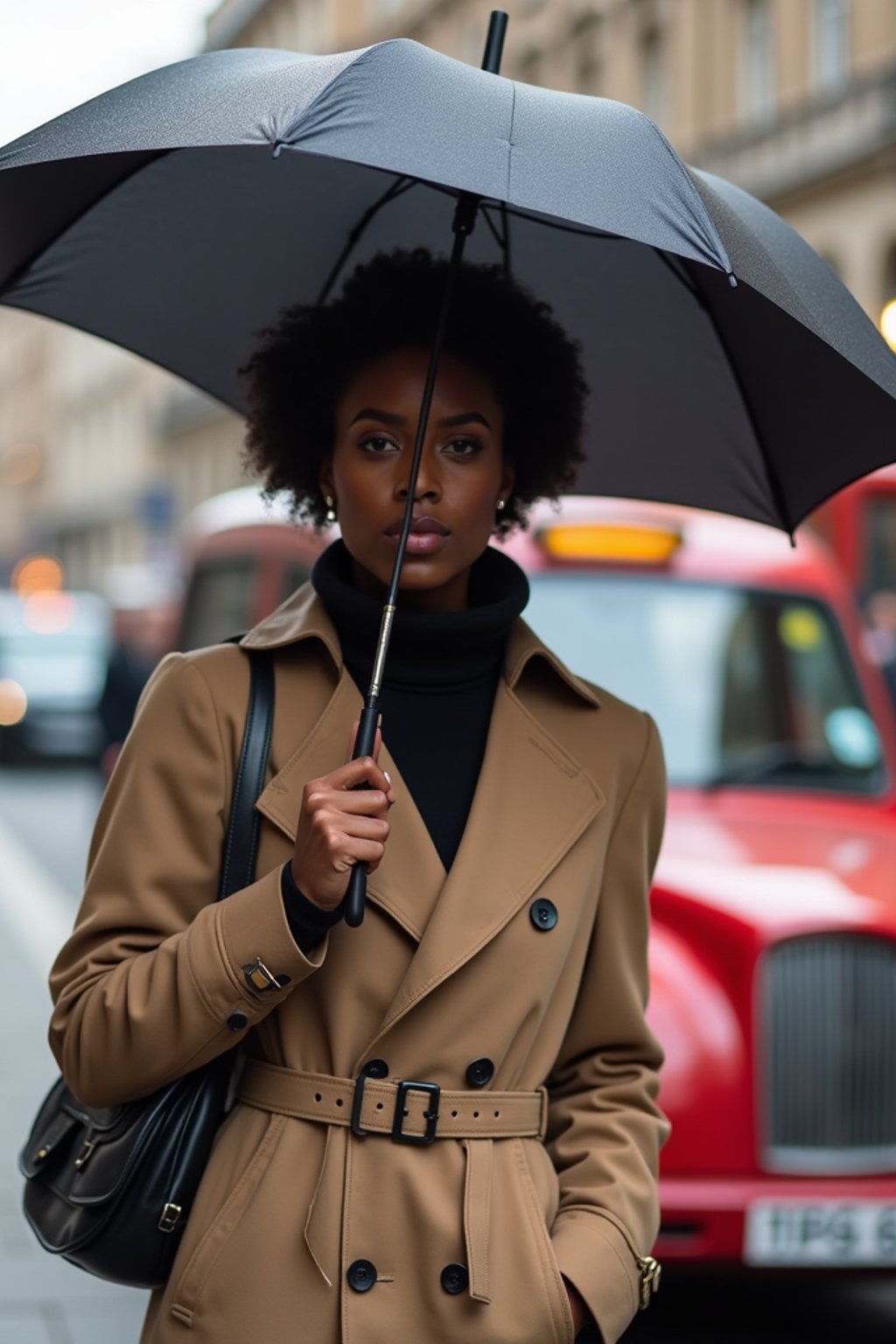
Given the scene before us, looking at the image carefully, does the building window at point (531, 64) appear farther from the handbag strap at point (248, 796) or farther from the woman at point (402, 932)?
the handbag strap at point (248, 796)

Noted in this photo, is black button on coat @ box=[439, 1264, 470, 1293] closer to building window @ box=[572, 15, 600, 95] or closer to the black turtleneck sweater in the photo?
the black turtleneck sweater

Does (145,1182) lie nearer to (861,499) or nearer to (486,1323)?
(486,1323)

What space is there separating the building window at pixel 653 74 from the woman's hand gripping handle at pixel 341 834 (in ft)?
102

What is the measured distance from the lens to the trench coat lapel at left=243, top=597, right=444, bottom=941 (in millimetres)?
2572

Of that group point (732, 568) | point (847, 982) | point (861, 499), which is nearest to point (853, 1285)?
point (847, 982)

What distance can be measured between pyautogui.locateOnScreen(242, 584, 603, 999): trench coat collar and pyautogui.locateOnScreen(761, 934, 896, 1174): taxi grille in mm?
2563

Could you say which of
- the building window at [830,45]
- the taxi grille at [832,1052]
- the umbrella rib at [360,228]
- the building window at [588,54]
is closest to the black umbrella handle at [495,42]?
the umbrella rib at [360,228]

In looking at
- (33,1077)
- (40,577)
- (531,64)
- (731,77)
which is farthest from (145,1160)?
(40,577)

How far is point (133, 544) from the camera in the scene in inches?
2601

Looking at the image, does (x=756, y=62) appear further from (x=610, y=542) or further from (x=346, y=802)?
(x=346, y=802)

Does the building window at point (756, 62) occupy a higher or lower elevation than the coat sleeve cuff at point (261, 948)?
higher


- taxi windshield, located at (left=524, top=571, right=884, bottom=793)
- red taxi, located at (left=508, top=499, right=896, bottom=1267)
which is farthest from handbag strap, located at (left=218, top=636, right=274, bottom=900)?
taxi windshield, located at (left=524, top=571, right=884, bottom=793)

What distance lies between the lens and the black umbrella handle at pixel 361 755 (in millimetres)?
2385

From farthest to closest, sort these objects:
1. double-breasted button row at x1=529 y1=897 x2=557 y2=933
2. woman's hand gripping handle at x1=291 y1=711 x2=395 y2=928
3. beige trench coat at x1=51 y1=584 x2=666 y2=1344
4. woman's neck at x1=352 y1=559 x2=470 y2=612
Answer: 1. woman's neck at x1=352 y1=559 x2=470 y2=612
2. double-breasted button row at x1=529 y1=897 x2=557 y2=933
3. beige trench coat at x1=51 y1=584 x2=666 y2=1344
4. woman's hand gripping handle at x1=291 y1=711 x2=395 y2=928
